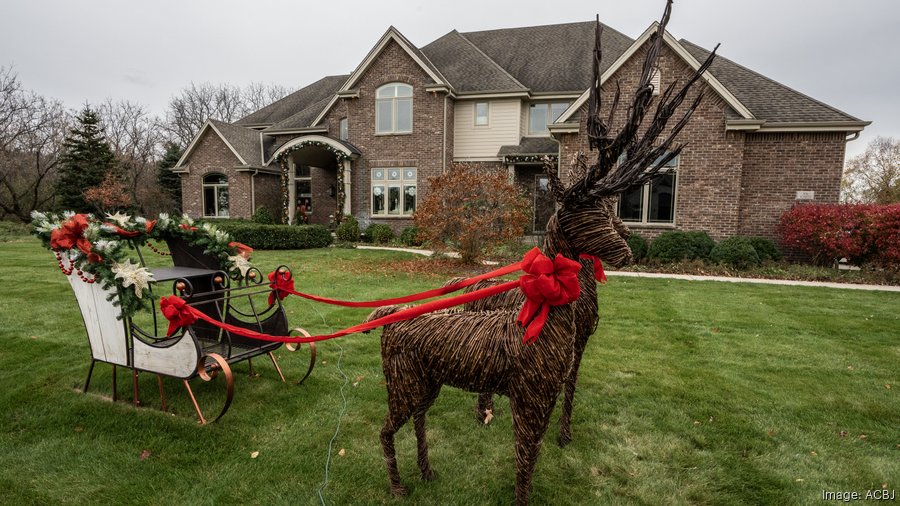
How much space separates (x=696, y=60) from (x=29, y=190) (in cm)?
3707

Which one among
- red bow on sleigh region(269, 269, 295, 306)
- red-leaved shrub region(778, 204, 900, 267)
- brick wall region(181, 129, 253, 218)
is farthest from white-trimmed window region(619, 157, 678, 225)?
brick wall region(181, 129, 253, 218)

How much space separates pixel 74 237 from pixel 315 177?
19.4 meters

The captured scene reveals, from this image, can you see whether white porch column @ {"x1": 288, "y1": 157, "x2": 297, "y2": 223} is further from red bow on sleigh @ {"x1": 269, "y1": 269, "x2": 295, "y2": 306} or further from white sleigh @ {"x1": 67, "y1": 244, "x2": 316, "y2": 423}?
red bow on sleigh @ {"x1": 269, "y1": 269, "x2": 295, "y2": 306}

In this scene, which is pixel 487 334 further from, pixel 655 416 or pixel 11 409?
pixel 11 409

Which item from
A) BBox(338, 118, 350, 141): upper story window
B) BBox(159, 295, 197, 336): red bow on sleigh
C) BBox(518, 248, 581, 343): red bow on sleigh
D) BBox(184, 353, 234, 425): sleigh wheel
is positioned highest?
BBox(338, 118, 350, 141): upper story window

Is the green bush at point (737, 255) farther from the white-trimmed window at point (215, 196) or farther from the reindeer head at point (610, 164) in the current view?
the white-trimmed window at point (215, 196)

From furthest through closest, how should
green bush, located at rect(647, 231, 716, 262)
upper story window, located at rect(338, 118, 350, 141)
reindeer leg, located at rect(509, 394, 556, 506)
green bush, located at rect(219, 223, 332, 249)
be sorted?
upper story window, located at rect(338, 118, 350, 141) < green bush, located at rect(219, 223, 332, 249) < green bush, located at rect(647, 231, 716, 262) < reindeer leg, located at rect(509, 394, 556, 506)

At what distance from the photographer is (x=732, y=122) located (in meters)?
13.1

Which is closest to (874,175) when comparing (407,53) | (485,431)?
(407,53)

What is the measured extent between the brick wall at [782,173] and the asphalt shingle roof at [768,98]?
0.53 m

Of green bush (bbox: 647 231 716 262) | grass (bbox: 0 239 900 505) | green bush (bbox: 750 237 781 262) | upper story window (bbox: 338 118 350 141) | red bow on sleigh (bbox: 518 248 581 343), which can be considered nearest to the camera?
red bow on sleigh (bbox: 518 248 581 343)

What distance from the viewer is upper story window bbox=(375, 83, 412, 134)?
18.9 m

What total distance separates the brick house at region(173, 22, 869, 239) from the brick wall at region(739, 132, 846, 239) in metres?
0.04

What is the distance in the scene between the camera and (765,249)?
1295 centimetres
